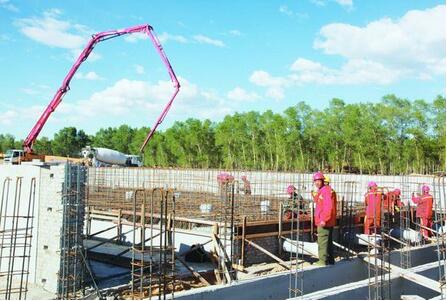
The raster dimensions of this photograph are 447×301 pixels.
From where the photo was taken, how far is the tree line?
108ft

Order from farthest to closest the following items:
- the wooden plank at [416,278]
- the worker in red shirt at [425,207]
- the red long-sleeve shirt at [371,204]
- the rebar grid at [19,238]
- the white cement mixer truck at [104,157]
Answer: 1. the white cement mixer truck at [104,157]
2. the worker in red shirt at [425,207]
3. the red long-sleeve shirt at [371,204]
4. the wooden plank at [416,278]
5. the rebar grid at [19,238]

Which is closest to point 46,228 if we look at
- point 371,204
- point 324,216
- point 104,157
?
point 324,216

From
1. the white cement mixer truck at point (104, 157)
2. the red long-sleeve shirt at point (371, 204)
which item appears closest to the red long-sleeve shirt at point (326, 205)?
the red long-sleeve shirt at point (371, 204)

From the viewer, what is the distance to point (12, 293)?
653 centimetres

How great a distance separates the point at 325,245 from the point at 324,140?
30.1 m

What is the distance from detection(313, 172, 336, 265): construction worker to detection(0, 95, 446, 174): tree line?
2625cm

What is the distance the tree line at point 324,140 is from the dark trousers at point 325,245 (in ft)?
85.7

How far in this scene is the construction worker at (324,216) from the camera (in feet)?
25.2

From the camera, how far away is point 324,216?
304 inches

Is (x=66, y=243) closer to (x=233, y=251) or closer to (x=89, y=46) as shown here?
(x=233, y=251)

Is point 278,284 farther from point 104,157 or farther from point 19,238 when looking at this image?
point 104,157

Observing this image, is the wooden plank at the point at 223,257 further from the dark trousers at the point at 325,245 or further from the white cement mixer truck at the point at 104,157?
the white cement mixer truck at the point at 104,157

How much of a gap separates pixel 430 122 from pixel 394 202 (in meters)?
23.9

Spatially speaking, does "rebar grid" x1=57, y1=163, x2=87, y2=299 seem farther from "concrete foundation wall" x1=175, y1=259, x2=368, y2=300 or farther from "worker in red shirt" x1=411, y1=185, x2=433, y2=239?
"worker in red shirt" x1=411, y1=185, x2=433, y2=239
